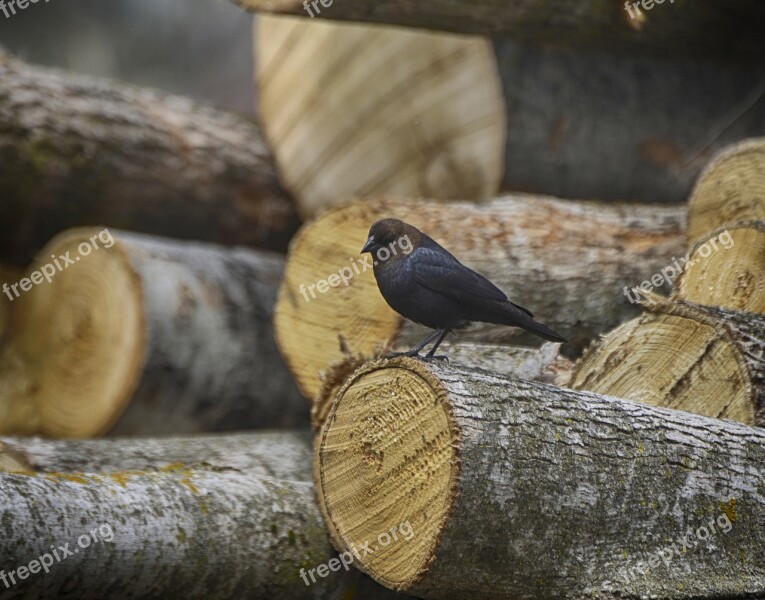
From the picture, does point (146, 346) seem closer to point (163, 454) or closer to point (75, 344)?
point (75, 344)

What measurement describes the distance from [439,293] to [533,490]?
65 cm

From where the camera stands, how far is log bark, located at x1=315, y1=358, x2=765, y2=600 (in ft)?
6.93

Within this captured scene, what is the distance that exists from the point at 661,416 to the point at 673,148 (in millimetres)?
2273

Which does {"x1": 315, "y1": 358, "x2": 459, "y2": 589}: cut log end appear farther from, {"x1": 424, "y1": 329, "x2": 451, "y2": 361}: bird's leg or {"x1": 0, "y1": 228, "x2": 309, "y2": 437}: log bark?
{"x1": 0, "y1": 228, "x2": 309, "y2": 437}: log bark

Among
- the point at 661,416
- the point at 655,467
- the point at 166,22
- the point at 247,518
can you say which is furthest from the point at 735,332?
the point at 166,22

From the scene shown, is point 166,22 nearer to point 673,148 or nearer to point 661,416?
point 673,148

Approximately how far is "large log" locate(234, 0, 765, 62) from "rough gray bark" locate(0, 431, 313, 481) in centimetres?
161

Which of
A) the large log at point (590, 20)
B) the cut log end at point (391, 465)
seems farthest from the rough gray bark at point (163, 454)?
A: the large log at point (590, 20)

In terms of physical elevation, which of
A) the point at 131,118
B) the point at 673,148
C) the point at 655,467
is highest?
the point at 131,118

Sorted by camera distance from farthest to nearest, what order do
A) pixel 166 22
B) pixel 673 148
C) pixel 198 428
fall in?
pixel 166 22 → pixel 673 148 → pixel 198 428

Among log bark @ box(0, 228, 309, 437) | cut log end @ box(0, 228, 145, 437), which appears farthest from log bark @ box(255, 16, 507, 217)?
cut log end @ box(0, 228, 145, 437)

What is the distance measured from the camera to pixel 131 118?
14.9 ft

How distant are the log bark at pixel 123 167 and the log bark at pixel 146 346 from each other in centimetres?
31

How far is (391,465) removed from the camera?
225cm
